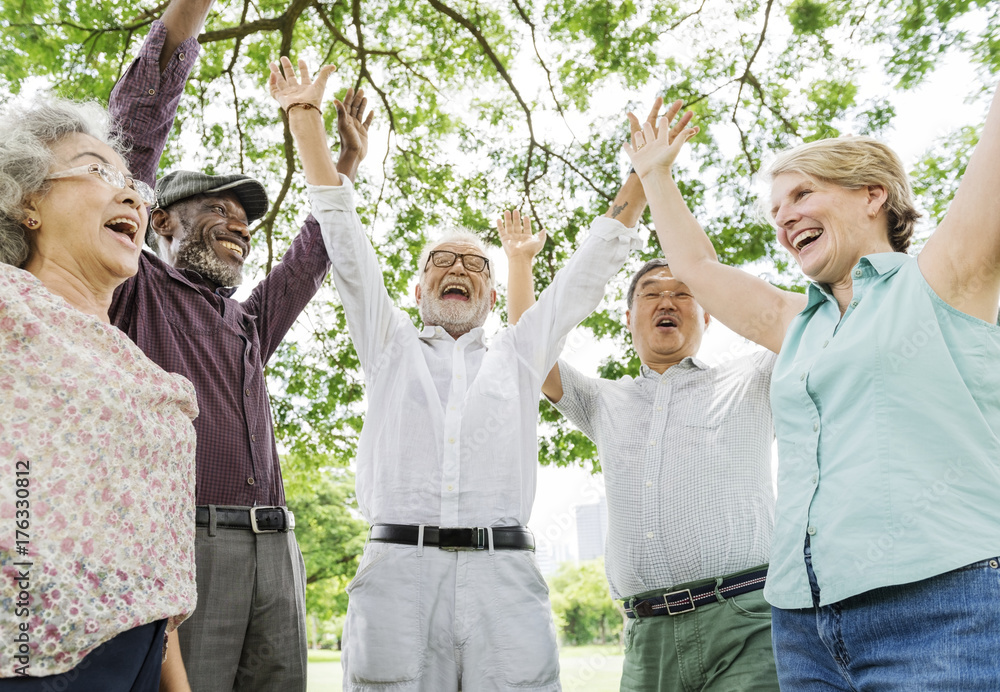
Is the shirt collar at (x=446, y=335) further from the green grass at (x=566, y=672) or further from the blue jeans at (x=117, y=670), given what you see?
the green grass at (x=566, y=672)

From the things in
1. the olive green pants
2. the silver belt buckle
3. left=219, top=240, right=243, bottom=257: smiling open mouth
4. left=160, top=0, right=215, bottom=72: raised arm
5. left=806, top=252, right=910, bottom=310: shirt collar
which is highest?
left=160, top=0, right=215, bottom=72: raised arm

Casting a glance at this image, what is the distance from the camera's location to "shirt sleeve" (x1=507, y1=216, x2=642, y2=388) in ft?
9.10

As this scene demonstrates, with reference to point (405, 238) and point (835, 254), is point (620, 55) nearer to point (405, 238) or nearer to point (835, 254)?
point (405, 238)

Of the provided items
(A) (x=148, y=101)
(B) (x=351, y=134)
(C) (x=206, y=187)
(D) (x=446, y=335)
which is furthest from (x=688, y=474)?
(A) (x=148, y=101)

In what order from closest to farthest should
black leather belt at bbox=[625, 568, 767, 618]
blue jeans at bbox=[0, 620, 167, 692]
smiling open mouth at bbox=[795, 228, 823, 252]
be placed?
1. blue jeans at bbox=[0, 620, 167, 692]
2. smiling open mouth at bbox=[795, 228, 823, 252]
3. black leather belt at bbox=[625, 568, 767, 618]

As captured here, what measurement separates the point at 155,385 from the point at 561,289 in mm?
1555

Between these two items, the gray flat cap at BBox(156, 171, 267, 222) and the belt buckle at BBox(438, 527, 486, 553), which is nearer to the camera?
the belt buckle at BBox(438, 527, 486, 553)

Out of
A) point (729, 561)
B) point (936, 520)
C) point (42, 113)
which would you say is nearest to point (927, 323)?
point (936, 520)

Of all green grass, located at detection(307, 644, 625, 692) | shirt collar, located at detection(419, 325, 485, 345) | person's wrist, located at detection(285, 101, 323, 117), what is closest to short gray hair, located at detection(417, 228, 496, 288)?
shirt collar, located at detection(419, 325, 485, 345)

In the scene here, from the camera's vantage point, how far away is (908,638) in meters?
1.39

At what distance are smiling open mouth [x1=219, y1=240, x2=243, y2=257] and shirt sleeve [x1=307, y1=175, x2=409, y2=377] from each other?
18.5 inches

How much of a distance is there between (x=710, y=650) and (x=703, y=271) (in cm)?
125

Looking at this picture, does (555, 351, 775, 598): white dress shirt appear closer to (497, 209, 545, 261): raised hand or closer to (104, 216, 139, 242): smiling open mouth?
(497, 209, 545, 261): raised hand

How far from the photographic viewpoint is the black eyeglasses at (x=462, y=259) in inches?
120
